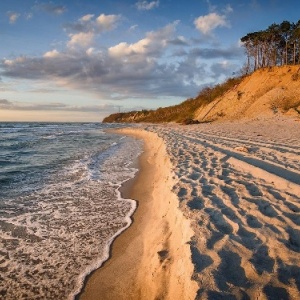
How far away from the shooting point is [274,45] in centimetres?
3753

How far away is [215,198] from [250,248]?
6.09 ft

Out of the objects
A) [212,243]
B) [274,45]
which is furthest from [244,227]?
[274,45]

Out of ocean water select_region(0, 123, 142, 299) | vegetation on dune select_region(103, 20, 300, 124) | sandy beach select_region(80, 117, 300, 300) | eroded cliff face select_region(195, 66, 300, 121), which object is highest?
vegetation on dune select_region(103, 20, 300, 124)

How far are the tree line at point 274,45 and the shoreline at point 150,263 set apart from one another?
3463cm

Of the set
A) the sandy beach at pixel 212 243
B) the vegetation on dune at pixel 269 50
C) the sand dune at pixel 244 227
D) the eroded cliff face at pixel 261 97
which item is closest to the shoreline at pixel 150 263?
the sandy beach at pixel 212 243

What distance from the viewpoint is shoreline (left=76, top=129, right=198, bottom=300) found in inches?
127

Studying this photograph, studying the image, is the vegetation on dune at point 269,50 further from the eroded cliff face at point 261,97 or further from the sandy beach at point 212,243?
the sandy beach at point 212,243

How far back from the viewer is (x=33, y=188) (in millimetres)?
8516

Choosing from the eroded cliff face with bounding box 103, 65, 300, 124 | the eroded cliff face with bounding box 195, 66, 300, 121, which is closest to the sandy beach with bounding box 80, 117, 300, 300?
the eroded cliff face with bounding box 103, 65, 300, 124

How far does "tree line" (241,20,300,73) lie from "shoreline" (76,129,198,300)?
3463 centimetres

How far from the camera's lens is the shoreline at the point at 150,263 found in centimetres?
323

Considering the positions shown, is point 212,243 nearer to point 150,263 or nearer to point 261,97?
point 150,263

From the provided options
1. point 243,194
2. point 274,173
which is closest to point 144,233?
point 243,194

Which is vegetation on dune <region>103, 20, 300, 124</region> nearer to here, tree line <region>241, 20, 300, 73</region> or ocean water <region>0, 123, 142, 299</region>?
tree line <region>241, 20, 300, 73</region>
